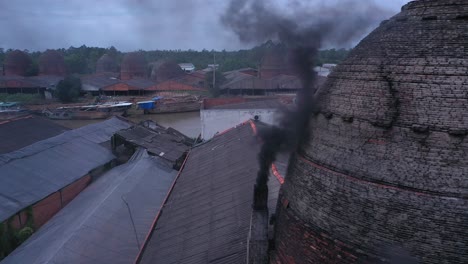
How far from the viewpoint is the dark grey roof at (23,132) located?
24016 mm

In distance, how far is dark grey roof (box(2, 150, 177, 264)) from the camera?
13859 millimetres

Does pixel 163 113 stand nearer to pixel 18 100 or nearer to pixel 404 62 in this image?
pixel 18 100

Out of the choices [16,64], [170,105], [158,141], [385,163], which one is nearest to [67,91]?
[170,105]

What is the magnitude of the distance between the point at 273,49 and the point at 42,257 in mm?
10265

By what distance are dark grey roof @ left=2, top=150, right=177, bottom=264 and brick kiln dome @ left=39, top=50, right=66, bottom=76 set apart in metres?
60.4

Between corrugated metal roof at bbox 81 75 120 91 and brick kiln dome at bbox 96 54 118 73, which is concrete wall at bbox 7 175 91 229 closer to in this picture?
corrugated metal roof at bbox 81 75 120 91

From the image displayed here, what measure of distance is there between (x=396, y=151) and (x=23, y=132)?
87.8 ft

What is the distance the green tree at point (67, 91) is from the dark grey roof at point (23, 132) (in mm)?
27629

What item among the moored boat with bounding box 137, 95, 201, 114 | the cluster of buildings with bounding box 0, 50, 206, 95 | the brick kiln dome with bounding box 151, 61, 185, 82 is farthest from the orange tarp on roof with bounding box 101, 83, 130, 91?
the brick kiln dome with bounding box 151, 61, 185, 82

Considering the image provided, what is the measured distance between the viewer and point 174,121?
160 ft

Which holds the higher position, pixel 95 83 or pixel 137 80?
pixel 137 80

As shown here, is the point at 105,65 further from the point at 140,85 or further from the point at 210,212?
the point at 210,212

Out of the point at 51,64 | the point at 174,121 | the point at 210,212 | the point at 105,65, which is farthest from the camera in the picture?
the point at 105,65

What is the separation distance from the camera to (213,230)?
38.9ft
